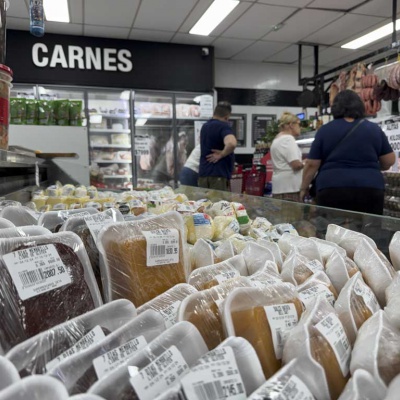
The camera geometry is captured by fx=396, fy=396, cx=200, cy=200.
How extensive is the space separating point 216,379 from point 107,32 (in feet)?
19.7

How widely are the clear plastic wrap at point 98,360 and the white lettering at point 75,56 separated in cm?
596

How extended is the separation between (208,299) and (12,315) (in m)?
0.30

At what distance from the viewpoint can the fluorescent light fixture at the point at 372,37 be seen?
569 cm

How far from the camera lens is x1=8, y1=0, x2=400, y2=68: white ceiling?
4.79 meters

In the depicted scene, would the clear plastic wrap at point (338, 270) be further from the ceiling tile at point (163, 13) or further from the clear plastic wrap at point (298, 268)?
the ceiling tile at point (163, 13)

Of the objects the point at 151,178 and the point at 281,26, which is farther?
the point at 151,178

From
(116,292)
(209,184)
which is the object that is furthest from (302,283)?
(209,184)

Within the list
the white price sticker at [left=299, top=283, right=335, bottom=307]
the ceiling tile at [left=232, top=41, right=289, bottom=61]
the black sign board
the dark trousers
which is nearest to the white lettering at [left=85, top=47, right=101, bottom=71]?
the black sign board

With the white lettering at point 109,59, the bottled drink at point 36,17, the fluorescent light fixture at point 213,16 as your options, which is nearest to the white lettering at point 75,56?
the white lettering at point 109,59

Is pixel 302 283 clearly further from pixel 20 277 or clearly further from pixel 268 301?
pixel 20 277

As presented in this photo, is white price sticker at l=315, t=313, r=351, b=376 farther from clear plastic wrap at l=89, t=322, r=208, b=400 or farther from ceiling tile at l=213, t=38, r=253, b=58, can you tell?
ceiling tile at l=213, t=38, r=253, b=58

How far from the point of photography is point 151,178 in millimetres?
6426

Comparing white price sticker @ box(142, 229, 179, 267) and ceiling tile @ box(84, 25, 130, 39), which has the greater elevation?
ceiling tile @ box(84, 25, 130, 39)

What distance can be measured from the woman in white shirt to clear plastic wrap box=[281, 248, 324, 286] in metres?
2.79
